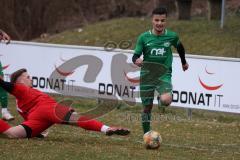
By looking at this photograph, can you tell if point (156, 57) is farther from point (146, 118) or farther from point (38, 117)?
point (38, 117)

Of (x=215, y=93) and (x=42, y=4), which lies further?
(x=42, y=4)

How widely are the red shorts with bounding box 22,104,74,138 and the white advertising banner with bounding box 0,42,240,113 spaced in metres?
5.84

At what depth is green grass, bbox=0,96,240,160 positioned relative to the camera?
10320 millimetres

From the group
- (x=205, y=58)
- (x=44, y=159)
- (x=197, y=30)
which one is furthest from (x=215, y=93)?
(x=197, y=30)

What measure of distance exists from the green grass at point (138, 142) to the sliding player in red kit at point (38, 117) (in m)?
0.17

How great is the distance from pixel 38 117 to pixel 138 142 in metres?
1.81

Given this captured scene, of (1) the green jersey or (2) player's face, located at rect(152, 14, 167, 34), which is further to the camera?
(1) the green jersey

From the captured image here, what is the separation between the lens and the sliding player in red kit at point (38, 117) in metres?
11.2

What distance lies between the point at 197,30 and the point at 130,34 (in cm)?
288

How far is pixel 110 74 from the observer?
17.8m

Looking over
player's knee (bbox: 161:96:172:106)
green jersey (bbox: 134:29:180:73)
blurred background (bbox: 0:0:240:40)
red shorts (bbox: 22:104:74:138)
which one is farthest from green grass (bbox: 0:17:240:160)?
blurred background (bbox: 0:0:240:40)

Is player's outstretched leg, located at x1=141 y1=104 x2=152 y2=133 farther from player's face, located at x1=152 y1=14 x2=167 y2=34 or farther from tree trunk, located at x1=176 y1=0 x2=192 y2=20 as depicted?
tree trunk, located at x1=176 y1=0 x2=192 y2=20

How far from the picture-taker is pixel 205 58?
16.5m

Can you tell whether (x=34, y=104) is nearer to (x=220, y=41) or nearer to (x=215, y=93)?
(x=215, y=93)
